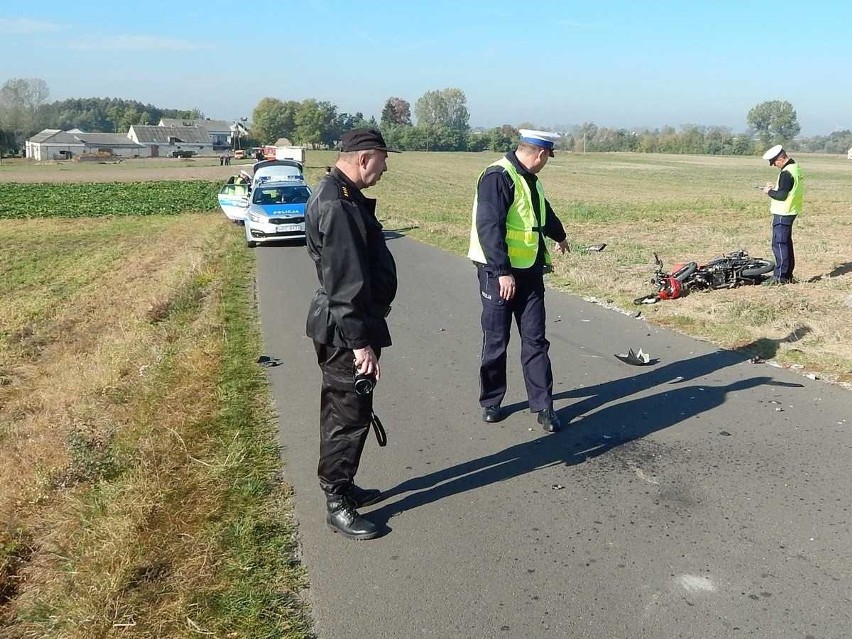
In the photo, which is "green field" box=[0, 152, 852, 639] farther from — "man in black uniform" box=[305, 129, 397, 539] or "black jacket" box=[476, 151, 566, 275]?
"black jacket" box=[476, 151, 566, 275]

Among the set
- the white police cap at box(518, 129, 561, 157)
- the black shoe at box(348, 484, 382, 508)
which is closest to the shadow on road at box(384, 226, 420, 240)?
the white police cap at box(518, 129, 561, 157)

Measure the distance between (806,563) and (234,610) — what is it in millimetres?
2555

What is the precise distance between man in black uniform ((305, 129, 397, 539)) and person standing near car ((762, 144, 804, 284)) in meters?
7.89

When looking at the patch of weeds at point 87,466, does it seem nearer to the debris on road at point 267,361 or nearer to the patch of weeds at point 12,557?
the patch of weeds at point 12,557

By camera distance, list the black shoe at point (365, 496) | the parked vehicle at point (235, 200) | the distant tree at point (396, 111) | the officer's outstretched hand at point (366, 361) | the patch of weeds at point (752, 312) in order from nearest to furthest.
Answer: the officer's outstretched hand at point (366, 361), the black shoe at point (365, 496), the patch of weeds at point (752, 312), the parked vehicle at point (235, 200), the distant tree at point (396, 111)

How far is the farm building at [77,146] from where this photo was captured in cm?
10388

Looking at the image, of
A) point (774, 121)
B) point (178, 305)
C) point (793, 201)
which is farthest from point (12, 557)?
point (774, 121)

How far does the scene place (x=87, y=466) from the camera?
4316 mm

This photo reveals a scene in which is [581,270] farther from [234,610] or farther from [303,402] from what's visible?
[234,610]

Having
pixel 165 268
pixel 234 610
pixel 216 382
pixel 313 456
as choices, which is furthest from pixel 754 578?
pixel 165 268

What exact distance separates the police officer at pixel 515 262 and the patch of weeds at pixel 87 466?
2.50 meters

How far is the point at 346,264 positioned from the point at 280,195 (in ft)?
48.0

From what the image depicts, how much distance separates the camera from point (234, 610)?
9.45 ft

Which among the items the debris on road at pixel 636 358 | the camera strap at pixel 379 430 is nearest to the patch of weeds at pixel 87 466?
the camera strap at pixel 379 430
